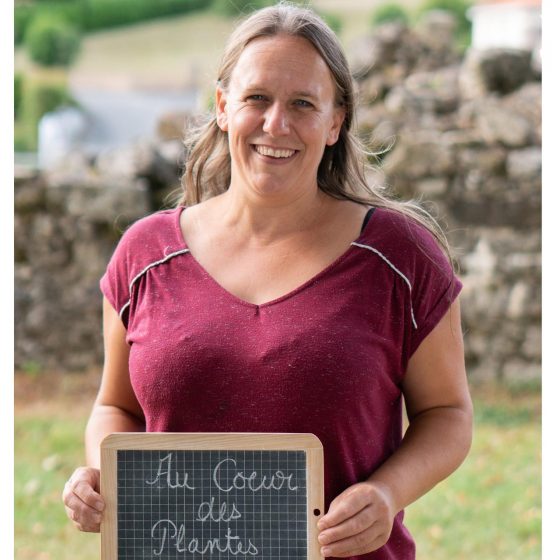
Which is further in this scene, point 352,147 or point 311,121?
point 352,147

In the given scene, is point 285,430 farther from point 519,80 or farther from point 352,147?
point 519,80

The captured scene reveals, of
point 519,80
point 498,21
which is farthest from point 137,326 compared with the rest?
point 498,21

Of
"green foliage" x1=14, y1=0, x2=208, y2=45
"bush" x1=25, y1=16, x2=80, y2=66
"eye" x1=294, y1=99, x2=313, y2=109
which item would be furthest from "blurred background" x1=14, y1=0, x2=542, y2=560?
"green foliage" x1=14, y1=0, x2=208, y2=45

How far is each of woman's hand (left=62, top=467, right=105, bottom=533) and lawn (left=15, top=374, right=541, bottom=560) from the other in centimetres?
278

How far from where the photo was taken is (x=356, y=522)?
5.91 ft

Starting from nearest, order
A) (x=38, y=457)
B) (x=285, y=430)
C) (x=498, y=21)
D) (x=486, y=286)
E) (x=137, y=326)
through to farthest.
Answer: (x=285, y=430), (x=137, y=326), (x=38, y=457), (x=486, y=286), (x=498, y=21)

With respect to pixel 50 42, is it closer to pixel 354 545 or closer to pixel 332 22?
pixel 332 22

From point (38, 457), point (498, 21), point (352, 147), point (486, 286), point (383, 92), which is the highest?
point (498, 21)

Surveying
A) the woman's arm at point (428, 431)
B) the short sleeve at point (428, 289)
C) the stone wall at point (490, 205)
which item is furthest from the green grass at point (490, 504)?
the short sleeve at point (428, 289)

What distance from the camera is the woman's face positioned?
6.41 ft

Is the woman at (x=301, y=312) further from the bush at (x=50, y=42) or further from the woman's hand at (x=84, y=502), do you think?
the bush at (x=50, y=42)

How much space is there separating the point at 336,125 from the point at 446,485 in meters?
3.59

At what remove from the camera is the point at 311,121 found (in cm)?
197

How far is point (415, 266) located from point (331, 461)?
1.44ft
